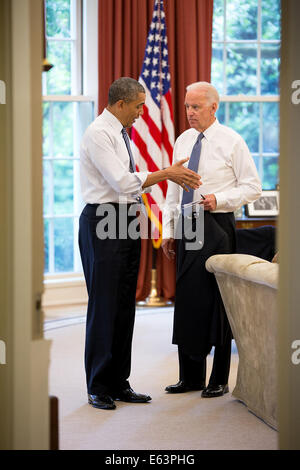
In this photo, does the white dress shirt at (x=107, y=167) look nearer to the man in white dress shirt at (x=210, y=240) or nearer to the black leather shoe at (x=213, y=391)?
the man in white dress shirt at (x=210, y=240)

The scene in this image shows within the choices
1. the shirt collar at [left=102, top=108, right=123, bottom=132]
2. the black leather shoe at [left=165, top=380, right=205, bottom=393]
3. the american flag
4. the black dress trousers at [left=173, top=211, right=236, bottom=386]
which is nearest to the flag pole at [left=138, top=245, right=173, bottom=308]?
the american flag

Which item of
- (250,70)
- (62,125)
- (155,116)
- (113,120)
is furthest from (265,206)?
(113,120)

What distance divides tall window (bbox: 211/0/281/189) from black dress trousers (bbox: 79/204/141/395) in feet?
13.2

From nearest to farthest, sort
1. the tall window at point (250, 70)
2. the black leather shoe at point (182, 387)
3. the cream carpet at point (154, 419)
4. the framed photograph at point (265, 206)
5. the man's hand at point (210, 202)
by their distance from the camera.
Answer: the cream carpet at point (154, 419) < the man's hand at point (210, 202) < the black leather shoe at point (182, 387) < the framed photograph at point (265, 206) < the tall window at point (250, 70)

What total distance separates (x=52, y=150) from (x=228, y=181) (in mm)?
3364

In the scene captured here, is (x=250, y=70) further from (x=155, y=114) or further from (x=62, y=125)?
(x=62, y=125)

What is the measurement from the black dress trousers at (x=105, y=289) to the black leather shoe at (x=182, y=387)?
43 centimetres

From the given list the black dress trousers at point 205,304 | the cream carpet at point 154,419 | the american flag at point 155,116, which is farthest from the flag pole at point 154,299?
the black dress trousers at point 205,304

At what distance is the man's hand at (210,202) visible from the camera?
3.66 metres

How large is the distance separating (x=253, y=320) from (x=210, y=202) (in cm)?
70

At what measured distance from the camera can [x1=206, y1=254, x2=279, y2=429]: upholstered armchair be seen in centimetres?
312

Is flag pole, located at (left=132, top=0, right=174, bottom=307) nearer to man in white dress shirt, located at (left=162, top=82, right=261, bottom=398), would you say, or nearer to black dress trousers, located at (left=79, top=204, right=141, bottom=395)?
man in white dress shirt, located at (left=162, top=82, right=261, bottom=398)

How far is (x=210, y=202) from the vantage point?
3.66 meters
